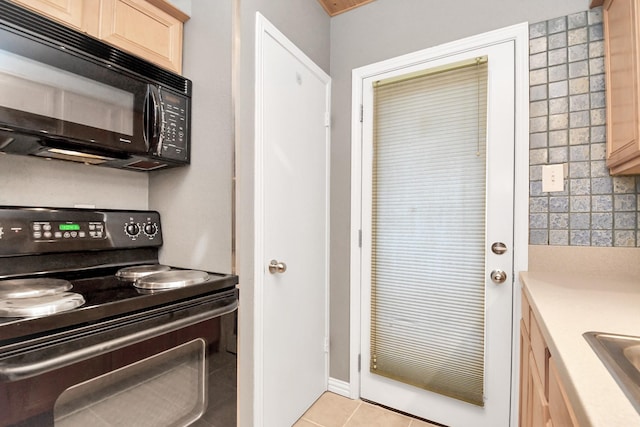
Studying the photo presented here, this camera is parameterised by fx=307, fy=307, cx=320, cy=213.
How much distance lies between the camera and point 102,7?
3.89 feet

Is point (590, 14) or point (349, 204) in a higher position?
point (590, 14)

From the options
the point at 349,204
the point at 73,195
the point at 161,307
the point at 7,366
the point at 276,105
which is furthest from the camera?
the point at 349,204

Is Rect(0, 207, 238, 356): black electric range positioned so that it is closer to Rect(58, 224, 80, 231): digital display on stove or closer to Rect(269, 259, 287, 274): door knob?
Rect(58, 224, 80, 231): digital display on stove

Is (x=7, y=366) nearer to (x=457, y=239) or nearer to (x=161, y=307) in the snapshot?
(x=161, y=307)

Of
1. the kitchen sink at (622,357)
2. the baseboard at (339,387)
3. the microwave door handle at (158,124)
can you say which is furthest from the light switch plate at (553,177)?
the microwave door handle at (158,124)

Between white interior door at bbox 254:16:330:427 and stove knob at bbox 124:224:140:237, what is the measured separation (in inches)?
21.9

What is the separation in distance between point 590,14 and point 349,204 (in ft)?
4.87

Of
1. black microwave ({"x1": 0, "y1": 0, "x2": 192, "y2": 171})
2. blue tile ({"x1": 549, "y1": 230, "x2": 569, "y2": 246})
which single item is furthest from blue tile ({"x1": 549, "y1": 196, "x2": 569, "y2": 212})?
black microwave ({"x1": 0, "y1": 0, "x2": 192, "y2": 171})

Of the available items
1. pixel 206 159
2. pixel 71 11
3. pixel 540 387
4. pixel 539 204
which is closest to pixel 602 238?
pixel 539 204

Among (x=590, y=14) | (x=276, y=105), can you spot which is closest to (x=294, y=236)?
(x=276, y=105)

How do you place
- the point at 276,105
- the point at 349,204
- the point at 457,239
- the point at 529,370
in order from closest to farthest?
the point at 529,370 → the point at 276,105 → the point at 457,239 → the point at 349,204

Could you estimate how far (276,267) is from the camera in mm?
1521

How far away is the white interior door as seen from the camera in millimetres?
1466

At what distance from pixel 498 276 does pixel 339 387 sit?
121cm
